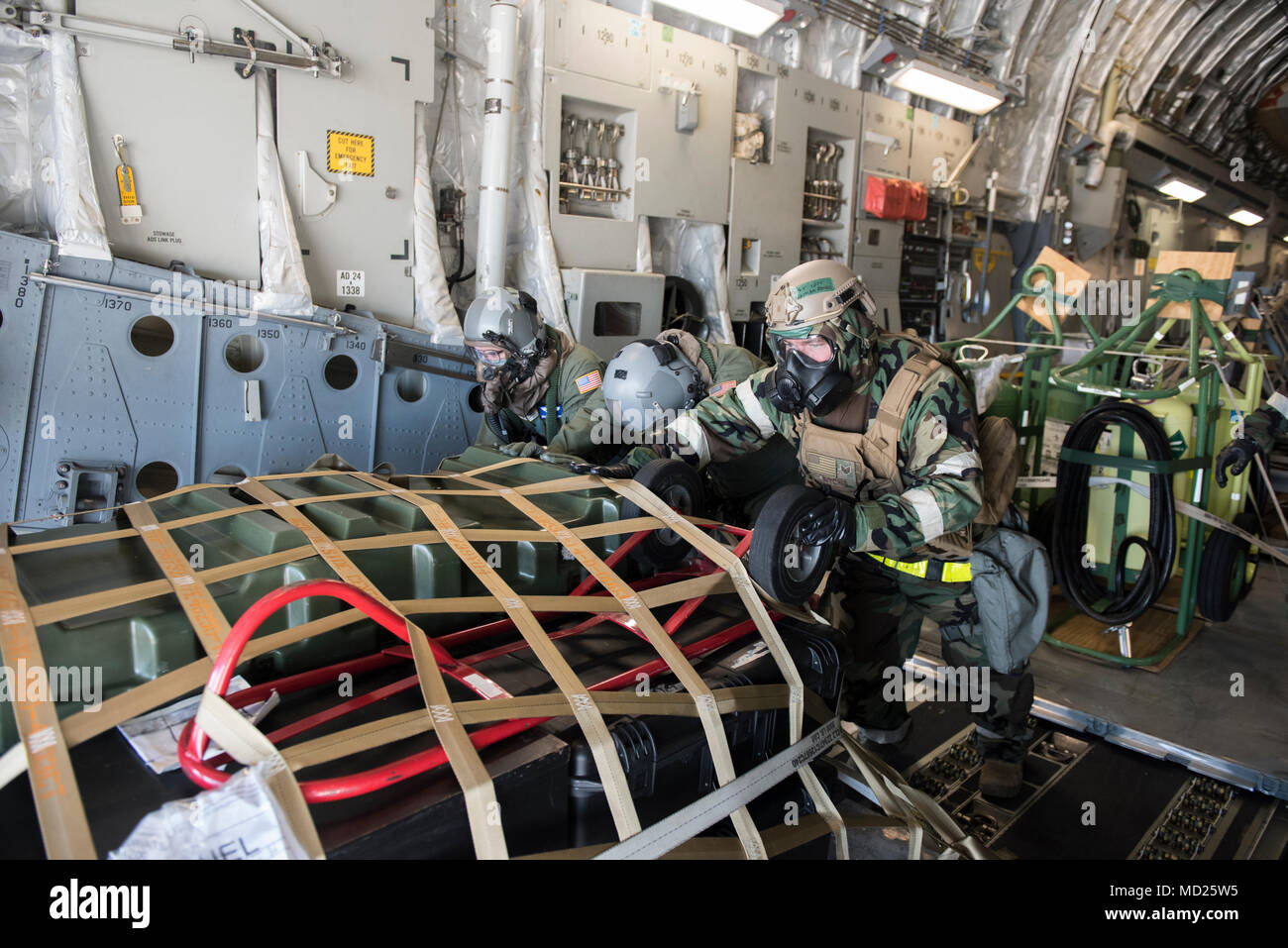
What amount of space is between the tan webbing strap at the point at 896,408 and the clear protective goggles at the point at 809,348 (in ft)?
0.88

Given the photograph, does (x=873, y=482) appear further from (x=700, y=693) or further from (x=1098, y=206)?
(x=1098, y=206)

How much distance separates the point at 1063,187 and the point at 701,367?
8689mm

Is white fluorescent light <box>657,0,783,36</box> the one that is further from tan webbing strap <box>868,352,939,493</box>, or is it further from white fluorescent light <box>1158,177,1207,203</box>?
white fluorescent light <box>1158,177,1207,203</box>

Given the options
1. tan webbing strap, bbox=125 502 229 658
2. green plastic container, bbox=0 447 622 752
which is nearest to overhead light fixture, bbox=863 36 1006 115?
green plastic container, bbox=0 447 622 752

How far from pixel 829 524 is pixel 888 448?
627 mm

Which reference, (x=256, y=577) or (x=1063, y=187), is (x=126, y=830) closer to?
(x=256, y=577)

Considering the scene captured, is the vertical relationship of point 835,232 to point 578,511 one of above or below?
above

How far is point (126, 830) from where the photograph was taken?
1385mm

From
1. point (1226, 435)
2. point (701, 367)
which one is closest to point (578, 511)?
point (701, 367)

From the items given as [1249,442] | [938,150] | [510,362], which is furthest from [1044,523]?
[938,150]

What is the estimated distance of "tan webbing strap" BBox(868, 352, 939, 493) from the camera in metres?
2.86

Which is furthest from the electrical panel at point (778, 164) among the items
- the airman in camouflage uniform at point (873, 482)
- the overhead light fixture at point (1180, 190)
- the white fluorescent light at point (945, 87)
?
the overhead light fixture at point (1180, 190)

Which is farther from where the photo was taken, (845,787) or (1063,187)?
(1063,187)

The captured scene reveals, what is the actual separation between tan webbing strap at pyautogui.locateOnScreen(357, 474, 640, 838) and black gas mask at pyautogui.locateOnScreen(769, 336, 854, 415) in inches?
51.2
